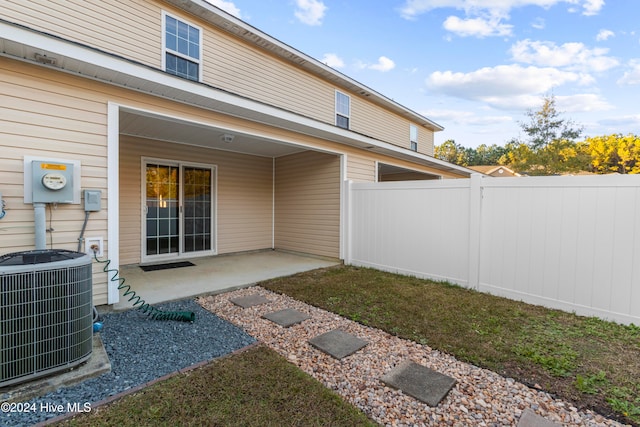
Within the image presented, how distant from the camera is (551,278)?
383 centimetres

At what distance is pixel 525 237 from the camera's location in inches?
160

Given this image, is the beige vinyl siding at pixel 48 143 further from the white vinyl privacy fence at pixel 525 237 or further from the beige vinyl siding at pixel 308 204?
Result: the white vinyl privacy fence at pixel 525 237

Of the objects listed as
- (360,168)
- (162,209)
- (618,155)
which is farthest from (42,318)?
(618,155)

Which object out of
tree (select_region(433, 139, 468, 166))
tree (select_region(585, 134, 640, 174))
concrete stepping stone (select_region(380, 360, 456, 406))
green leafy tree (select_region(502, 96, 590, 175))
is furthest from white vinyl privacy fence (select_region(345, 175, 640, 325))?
tree (select_region(433, 139, 468, 166))

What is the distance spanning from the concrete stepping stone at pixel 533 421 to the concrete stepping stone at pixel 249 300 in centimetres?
298

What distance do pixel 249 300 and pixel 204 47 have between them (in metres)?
5.33

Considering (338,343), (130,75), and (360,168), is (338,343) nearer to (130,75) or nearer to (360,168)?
(130,75)

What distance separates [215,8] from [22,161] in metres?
4.79

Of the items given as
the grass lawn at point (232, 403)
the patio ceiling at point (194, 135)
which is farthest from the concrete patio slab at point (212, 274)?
the patio ceiling at point (194, 135)

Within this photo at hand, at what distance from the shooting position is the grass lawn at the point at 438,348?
5.94 ft

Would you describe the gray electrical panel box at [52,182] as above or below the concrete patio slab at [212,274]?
above

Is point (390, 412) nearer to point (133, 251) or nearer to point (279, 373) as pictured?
point (279, 373)

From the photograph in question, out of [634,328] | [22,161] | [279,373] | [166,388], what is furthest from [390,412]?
[22,161]

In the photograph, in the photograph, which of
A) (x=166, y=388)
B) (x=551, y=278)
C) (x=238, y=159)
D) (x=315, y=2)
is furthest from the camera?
(x=315, y=2)
